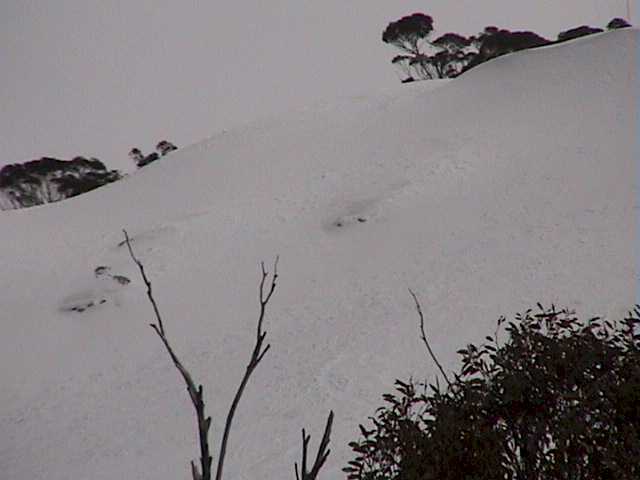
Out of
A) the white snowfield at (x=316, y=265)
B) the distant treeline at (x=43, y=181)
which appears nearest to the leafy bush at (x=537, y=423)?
the white snowfield at (x=316, y=265)

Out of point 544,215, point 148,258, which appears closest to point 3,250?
point 148,258

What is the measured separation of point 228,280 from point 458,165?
6743mm

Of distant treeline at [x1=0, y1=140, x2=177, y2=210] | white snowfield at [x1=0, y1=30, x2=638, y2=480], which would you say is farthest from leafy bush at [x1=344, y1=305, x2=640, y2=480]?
distant treeline at [x1=0, y1=140, x2=177, y2=210]

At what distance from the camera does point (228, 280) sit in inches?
497

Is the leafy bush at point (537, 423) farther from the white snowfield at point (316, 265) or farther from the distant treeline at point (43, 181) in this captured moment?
the distant treeline at point (43, 181)

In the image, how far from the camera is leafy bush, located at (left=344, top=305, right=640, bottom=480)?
2.38m

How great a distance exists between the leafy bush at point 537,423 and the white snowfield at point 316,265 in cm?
378

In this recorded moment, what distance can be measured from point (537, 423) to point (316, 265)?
9.75 m

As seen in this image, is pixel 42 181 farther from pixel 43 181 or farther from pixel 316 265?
pixel 316 265

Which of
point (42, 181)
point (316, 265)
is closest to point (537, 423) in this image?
point (316, 265)

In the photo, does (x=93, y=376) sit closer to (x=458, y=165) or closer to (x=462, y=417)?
(x=462, y=417)

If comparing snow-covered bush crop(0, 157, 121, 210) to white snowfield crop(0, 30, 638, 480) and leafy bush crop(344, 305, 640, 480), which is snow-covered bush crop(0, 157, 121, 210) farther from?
leafy bush crop(344, 305, 640, 480)

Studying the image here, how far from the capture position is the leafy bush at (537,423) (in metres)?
2.38

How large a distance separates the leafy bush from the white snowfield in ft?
12.4
